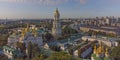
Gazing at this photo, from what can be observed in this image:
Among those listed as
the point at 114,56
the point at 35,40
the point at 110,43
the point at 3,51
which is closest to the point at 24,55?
the point at 3,51

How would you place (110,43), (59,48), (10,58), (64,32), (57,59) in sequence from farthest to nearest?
(64,32)
(110,43)
(59,48)
(10,58)
(57,59)

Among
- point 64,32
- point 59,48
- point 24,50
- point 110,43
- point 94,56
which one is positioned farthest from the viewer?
point 64,32

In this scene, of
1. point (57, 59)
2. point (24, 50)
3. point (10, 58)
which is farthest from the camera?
point (24, 50)

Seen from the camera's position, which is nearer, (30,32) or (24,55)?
(24,55)

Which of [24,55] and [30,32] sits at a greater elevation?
[30,32]

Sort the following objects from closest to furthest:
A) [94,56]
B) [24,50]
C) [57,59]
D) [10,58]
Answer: [57,59] → [94,56] → [10,58] → [24,50]

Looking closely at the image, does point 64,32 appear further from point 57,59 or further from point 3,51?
point 57,59

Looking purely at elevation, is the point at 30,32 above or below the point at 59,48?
above

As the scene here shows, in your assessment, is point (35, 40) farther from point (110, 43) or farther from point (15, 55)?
point (110, 43)

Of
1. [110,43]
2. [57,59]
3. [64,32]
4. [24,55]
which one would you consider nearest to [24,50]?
[24,55]
